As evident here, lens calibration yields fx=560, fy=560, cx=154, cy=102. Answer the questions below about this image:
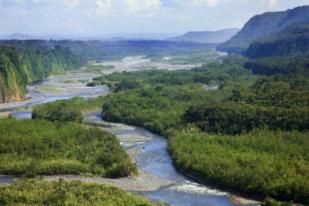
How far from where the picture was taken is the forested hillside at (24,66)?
10319cm

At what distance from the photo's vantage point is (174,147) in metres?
58.5

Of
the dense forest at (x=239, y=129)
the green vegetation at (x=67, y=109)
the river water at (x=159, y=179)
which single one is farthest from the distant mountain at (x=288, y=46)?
the river water at (x=159, y=179)

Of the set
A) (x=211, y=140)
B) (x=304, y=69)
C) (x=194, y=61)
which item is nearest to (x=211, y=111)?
(x=211, y=140)

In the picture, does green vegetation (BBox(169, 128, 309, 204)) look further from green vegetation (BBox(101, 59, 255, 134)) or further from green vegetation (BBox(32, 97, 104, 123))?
green vegetation (BBox(32, 97, 104, 123))

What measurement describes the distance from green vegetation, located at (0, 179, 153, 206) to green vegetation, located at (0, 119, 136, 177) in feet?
24.6

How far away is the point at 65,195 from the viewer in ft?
133

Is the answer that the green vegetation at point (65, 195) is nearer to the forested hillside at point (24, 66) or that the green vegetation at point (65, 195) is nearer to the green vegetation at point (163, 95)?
the green vegetation at point (163, 95)

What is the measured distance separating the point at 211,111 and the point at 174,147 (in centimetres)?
1096

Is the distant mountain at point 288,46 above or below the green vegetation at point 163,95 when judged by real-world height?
above

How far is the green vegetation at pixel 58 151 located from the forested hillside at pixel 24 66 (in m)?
38.8

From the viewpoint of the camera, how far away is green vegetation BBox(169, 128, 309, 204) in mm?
43750

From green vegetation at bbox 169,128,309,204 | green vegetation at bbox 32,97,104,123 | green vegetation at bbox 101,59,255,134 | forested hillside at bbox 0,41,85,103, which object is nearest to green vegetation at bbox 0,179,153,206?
green vegetation at bbox 169,128,309,204

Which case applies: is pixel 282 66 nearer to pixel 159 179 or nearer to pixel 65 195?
pixel 159 179

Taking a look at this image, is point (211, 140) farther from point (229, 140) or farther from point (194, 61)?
point (194, 61)
